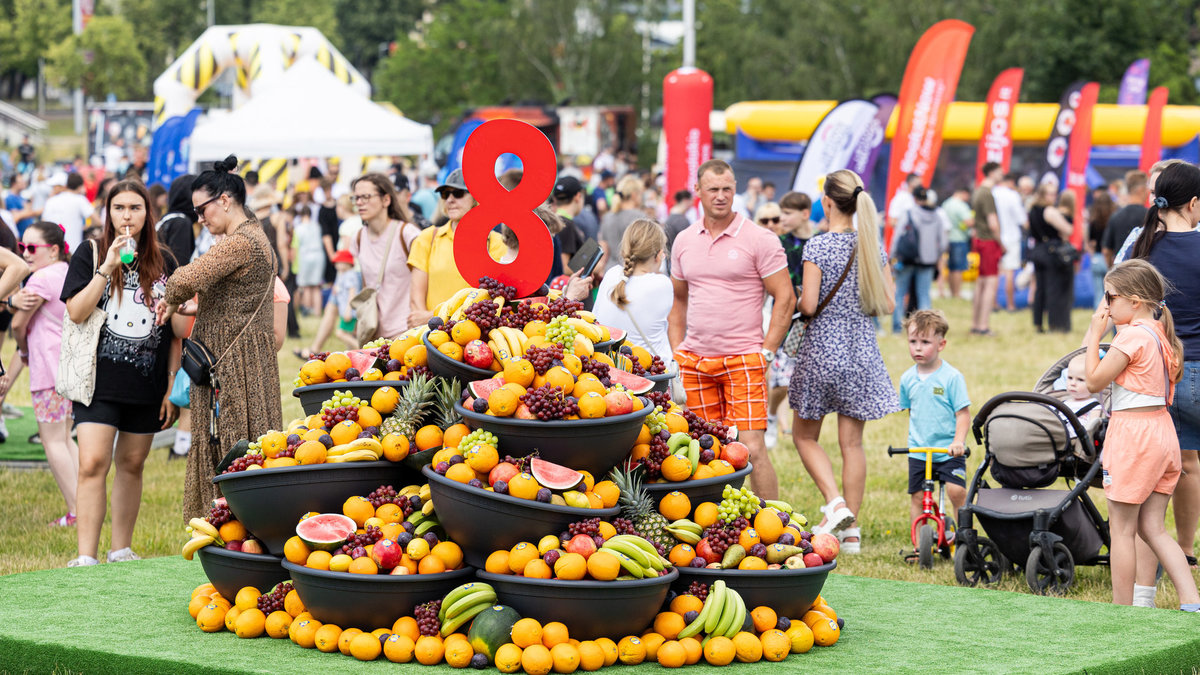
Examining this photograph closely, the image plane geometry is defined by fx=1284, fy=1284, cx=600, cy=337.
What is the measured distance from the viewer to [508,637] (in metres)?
4.51

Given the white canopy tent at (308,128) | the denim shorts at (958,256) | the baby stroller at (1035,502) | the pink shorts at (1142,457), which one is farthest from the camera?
the denim shorts at (958,256)

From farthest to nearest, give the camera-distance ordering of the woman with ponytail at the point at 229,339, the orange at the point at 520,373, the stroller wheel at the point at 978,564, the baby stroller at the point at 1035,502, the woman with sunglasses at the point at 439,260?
the woman with sunglasses at the point at 439,260, the stroller wheel at the point at 978,564, the baby stroller at the point at 1035,502, the woman with ponytail at the point at 229,339, the orange at the point at 520,373

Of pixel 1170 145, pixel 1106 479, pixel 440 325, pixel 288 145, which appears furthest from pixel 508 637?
pixel 1170 145

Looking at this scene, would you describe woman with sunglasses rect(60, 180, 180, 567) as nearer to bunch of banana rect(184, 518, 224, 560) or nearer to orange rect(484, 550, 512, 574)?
bunch of banana rect(184, 518, 224, 560)

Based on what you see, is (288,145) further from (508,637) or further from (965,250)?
(508,637)

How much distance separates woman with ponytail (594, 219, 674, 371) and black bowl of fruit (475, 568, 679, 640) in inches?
94.8

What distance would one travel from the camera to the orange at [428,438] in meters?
4.92

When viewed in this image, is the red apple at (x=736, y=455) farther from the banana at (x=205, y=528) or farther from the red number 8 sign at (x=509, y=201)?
the banana at (x=205, y=528)

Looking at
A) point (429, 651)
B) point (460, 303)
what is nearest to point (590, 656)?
point (429, 651)

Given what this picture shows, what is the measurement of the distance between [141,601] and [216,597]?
1.58 feet

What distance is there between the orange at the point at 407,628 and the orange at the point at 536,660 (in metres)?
0.45

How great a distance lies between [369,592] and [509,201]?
1.69 metres

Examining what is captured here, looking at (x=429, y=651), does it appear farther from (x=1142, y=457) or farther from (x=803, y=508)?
(x=803, y=508)

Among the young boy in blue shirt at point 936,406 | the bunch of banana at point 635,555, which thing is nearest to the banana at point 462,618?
the bunch of banana at point 635,555
